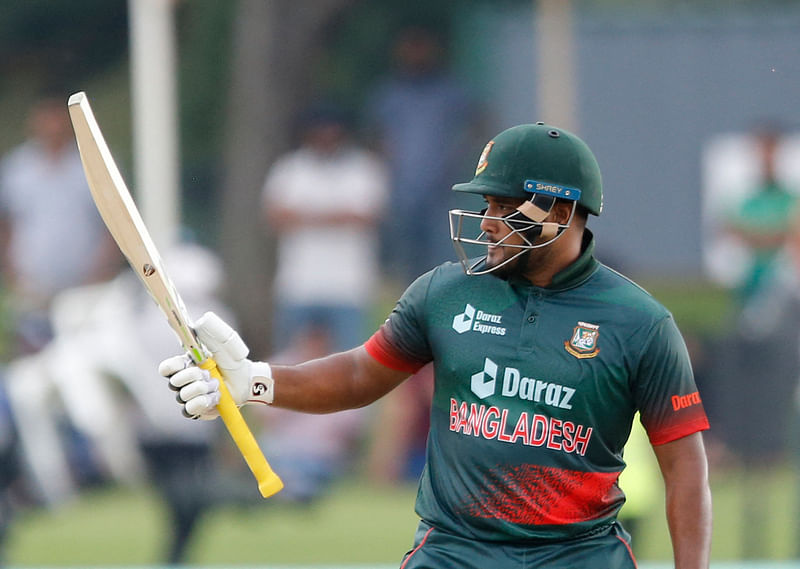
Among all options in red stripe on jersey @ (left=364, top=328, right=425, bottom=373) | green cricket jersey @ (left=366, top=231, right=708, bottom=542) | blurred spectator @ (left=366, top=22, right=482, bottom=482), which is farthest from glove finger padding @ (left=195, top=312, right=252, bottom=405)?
blurred spectator @ (left=366, top=22, right=482, bottom=482)

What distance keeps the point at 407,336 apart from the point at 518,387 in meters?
0.36

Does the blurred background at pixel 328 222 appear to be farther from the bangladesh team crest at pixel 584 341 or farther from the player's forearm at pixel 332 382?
the bangladesh team crest at pixel 584 341

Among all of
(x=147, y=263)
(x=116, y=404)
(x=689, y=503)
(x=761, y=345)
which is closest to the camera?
(x=689, y=503)

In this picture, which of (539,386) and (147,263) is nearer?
(539,386)

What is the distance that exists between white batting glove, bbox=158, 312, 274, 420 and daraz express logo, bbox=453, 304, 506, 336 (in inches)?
20.3

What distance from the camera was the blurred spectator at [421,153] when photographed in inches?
411

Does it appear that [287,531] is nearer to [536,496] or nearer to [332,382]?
[332,382]

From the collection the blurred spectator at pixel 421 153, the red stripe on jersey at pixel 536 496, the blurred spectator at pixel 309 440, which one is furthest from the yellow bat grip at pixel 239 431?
the blurred spectator at pixel 421 153

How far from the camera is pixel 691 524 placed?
3.56 metres

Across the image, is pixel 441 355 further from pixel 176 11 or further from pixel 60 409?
pixel 176 11

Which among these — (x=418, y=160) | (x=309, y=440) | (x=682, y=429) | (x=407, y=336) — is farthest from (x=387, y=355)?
(x=418, y=160)

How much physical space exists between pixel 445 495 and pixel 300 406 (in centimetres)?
47

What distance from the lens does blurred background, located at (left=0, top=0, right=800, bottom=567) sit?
29.3 feet

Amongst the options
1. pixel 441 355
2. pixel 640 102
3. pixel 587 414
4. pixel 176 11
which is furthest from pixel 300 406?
pixel 640 102
